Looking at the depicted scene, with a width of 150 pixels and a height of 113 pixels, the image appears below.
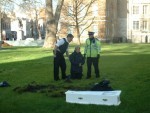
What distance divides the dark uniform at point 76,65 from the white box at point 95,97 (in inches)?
244

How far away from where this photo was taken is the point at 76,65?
18.6m

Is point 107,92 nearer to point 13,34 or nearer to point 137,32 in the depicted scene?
point 137,32

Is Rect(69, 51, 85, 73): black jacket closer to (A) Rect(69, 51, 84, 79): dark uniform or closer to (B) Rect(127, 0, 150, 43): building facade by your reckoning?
(A) Rect(69, 51, 84, 79): dark uniform

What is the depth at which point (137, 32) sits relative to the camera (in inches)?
4060

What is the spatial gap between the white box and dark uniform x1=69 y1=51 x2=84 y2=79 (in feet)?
20.3

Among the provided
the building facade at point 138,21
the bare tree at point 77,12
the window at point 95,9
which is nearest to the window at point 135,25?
the building facade at point 138,21

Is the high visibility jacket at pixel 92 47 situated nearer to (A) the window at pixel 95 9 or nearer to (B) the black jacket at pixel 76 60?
(B) the black jacket at pixel 76 60

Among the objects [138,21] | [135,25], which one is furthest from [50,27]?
[138,21]

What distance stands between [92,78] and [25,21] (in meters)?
129

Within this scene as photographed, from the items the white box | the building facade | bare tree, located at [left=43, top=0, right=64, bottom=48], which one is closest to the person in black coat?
the white box

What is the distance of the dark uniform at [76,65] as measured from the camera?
18312 mm

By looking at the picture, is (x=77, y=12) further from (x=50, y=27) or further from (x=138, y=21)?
(x=138, y=21)

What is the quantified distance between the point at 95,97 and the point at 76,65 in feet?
23.1

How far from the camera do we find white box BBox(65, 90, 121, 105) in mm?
11508
